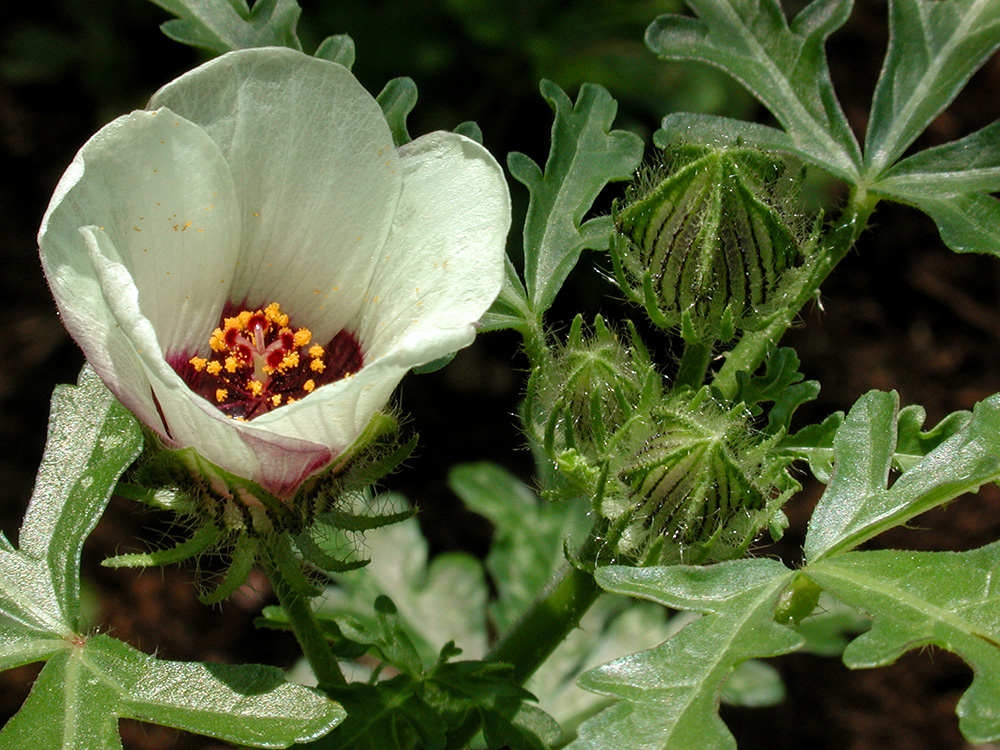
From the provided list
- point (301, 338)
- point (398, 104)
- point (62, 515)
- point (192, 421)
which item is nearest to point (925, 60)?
point (398, 104)

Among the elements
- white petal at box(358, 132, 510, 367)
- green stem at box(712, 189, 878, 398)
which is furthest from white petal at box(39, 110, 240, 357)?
green stem at box(712, 189, 878, 398)

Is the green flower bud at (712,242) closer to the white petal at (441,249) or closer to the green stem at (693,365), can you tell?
the green stem at (693,365)

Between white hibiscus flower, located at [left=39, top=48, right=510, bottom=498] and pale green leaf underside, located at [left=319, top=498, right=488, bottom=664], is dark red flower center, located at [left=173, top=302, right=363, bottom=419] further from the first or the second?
pale green leaf underside, located at [left=319, top=498, right=488, bottom=664]

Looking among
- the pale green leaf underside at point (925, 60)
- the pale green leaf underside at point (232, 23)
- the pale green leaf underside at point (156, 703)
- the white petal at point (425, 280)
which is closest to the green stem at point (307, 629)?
the pale green leaf underside at point (156, 703)

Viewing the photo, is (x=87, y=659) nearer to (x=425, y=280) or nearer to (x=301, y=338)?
(x=301, y=338)

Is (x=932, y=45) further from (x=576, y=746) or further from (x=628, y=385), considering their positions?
(x=576, y=746)

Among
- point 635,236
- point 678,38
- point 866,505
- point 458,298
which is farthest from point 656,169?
point 866,505

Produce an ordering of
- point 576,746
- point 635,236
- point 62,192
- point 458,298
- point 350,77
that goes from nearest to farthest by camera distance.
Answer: point 576,746, point 62,192, point 458,298, point 350,77, point 635,236
